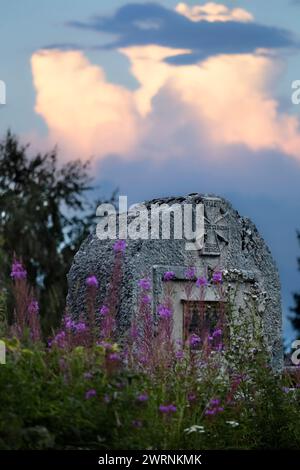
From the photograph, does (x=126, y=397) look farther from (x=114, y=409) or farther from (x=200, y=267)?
(x=200, y=267)

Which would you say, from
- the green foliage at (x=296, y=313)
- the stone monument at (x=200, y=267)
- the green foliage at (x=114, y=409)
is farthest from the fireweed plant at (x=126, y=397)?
the green foliage at (x=296, y=313)

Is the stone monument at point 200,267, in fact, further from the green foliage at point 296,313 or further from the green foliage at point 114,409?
the green foliage at point 296,313

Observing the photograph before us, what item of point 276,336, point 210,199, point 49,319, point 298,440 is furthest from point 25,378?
point 49,319

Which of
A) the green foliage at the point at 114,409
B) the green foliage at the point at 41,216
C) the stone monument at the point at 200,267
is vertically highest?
the green foliage at the point at 41,216

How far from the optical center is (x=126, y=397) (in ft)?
21.2

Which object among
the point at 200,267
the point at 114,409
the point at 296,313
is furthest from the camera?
the point at 296,313

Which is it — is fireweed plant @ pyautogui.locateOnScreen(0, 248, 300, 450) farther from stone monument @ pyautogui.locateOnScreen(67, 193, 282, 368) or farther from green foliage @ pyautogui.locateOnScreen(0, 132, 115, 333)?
green foliage @ pyautogui.locateOnScreen(0, 132, 115, 333)

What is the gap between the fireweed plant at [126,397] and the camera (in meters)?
6.32

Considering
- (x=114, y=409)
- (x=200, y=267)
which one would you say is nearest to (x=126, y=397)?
(x=114, y=409)

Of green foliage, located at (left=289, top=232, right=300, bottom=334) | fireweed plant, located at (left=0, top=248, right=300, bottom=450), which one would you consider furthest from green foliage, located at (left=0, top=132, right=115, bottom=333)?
fireweed plant, located at (left=0, top=248, right=300, bottom=450)

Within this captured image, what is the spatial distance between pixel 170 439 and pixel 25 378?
1263 mm

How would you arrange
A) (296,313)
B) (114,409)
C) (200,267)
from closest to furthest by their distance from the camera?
(114,409), (200,267), (296,313)
